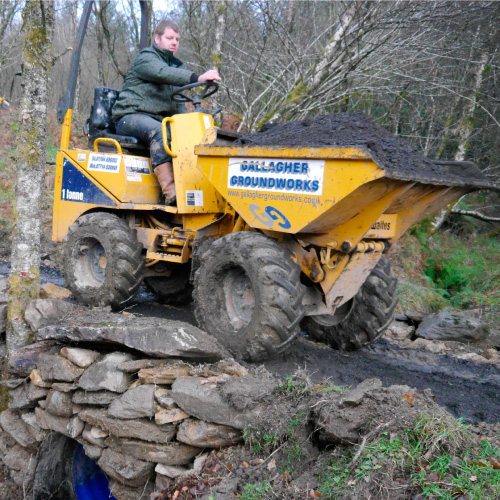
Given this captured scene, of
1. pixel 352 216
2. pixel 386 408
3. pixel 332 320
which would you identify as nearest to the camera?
pixel 386 408

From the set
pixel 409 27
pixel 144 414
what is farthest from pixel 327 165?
pixel 409 27

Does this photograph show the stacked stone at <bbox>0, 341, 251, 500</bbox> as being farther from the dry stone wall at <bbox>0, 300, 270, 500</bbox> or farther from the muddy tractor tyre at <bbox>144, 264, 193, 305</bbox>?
the muddy tractor tyre at <bbox>144, 264, 193, 305</bbox>

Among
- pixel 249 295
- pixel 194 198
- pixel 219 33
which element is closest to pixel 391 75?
pixel 219 33

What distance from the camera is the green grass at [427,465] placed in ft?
8.55

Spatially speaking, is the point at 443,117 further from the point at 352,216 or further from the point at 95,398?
the point at 95,398

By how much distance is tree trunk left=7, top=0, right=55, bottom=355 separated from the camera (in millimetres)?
4777

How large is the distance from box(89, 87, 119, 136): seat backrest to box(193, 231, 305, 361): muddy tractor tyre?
239 cm

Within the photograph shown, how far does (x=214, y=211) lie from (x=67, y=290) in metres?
2.06

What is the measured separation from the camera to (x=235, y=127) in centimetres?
967

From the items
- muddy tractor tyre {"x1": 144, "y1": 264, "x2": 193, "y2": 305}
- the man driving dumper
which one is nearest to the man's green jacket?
the man driving dumper

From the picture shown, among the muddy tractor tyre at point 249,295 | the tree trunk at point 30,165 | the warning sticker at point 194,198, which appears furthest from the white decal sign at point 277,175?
the tree trunk at point 30,165

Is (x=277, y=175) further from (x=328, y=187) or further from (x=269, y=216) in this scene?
(x=328, y=187)

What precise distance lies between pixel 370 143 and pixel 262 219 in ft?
3.68

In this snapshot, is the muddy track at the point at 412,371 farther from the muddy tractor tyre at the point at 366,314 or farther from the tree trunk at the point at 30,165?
the tree trunk at the point at 30,165
